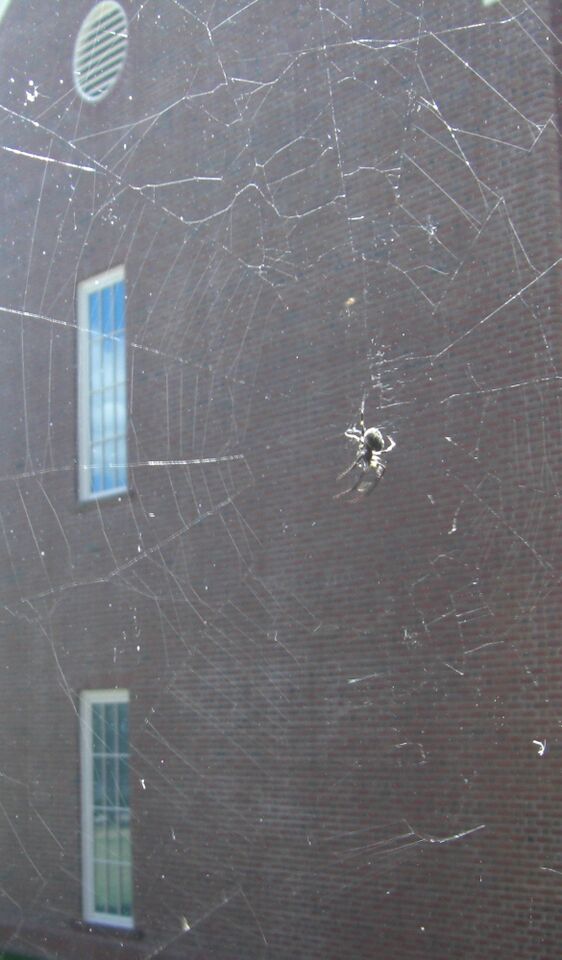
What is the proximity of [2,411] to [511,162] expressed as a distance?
638cm

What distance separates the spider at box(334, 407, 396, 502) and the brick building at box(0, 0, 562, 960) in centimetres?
9

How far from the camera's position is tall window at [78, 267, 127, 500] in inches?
455

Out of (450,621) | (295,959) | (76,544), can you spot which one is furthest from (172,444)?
(295,959)

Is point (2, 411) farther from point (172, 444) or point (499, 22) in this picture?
point (499, 22)

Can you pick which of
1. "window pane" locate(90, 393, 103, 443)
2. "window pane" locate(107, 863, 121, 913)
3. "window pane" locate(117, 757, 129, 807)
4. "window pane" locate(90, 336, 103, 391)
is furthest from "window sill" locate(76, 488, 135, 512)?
"window pane" locate(107, 863, 121, 913)

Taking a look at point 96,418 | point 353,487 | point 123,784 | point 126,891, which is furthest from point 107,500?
point 126,891

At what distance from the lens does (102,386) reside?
38.6 feet

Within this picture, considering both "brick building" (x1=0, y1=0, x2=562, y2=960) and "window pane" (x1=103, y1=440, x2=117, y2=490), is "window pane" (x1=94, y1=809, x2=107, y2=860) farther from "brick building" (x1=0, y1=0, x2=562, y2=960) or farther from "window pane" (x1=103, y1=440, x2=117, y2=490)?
"window pane" (x1=103, y1=440, x2=117, y2=490)

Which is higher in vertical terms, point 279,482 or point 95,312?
point 95,312

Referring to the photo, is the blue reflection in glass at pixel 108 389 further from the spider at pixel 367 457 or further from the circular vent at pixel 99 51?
the spider at pixel 367 457

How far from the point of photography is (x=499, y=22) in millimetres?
8492

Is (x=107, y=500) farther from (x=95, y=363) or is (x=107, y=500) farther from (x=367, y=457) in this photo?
(x=367, y=457)

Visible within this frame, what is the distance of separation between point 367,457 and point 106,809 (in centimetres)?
461

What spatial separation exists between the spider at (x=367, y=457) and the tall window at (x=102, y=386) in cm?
294
